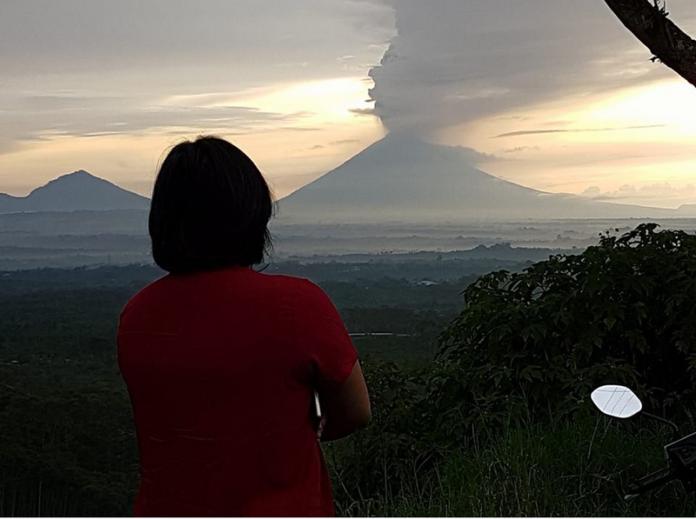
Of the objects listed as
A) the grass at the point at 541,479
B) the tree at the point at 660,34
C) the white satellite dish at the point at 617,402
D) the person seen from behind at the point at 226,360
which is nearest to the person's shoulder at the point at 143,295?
the person seen from behind at the point at 226,360

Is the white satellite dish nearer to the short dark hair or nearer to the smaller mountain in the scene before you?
the short dark hair

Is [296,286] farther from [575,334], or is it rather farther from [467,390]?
[575,334]

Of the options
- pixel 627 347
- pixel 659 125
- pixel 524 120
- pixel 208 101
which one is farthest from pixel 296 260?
pixel 659 125

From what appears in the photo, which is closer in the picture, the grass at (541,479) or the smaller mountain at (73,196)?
the grass at (541,479)

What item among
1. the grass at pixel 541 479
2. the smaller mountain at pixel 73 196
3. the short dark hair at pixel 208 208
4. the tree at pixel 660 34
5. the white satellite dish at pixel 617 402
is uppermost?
the tree at pixel 660 34

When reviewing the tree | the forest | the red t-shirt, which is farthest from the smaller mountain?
the red t-shirt

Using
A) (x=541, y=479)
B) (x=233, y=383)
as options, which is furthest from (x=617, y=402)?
(x=233, y=383)

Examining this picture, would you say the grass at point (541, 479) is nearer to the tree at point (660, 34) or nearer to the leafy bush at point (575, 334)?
the leafy bush at point (575, 334)
